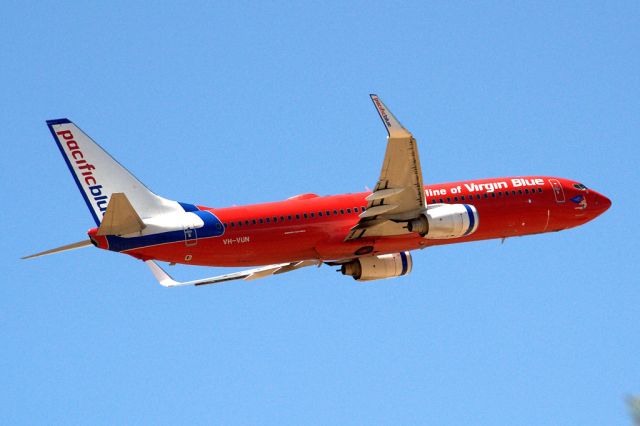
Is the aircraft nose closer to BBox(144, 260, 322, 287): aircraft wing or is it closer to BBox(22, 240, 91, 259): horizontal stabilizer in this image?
BBox(144, 260, 322, 287): aircraft wing

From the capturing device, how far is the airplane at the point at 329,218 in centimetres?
4331

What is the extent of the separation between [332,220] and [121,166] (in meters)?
10.8

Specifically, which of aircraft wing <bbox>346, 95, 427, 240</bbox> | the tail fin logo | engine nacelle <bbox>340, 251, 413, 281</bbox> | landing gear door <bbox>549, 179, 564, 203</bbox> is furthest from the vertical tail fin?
landing gear door <bbox>549, 179, 564, 203</bbox>

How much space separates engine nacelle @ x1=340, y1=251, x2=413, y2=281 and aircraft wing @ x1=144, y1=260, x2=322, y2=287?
6.57ft

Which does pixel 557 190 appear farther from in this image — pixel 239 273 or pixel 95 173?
pixel 95 173

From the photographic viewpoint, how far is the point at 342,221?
160 ft

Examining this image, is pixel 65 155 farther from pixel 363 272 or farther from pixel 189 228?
pixel 363 272

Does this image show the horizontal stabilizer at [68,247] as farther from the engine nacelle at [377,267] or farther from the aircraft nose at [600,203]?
the aircraft nose at [600,203]

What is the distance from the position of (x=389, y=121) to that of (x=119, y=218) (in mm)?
12356

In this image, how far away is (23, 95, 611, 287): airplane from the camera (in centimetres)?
4331

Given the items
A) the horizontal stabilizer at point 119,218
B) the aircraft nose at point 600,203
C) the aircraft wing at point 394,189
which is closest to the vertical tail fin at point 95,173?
the horizontal stabilizer at point 119,218

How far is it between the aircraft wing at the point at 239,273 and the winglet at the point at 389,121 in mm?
10880

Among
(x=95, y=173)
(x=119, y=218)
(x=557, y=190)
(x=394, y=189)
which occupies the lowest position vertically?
(x=119, y=218)

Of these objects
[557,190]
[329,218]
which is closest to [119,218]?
[329,218]
